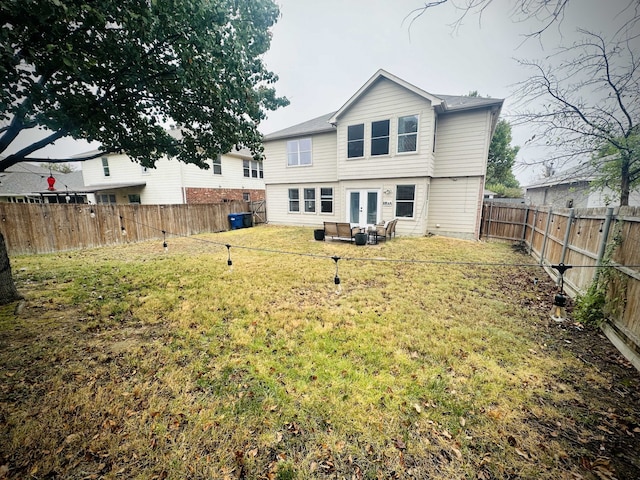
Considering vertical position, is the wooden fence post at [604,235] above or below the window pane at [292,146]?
below

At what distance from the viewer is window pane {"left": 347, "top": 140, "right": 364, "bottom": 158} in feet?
43.8

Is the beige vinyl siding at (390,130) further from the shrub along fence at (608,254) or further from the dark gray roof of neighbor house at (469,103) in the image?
the shrub along fence at (608,254)

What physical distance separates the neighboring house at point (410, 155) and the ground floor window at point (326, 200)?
32.3 inches

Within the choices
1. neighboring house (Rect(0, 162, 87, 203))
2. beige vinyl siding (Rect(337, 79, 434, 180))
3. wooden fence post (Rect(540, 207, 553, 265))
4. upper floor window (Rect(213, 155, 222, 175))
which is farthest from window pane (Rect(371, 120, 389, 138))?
neighboring house (Rect(0, 162, 87, 203))

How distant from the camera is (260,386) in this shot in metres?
3.03

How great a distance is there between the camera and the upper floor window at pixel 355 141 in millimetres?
13250

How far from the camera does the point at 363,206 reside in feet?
44.9

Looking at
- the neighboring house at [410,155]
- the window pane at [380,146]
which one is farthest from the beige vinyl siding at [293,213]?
the window pane at [380,146]

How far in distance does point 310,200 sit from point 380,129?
20.2 feet

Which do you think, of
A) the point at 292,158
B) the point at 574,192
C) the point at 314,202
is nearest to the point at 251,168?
the point at 292,158

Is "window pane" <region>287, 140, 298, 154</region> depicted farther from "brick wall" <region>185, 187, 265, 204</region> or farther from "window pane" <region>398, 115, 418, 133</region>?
"brick wall" <region>185, 187, 265, 204</region>

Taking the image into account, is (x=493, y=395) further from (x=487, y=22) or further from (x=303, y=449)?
(x=487, y=22)

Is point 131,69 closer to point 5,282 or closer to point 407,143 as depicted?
point 5,282

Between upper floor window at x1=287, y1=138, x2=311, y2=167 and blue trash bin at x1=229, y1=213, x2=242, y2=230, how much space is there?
16.9 ft
